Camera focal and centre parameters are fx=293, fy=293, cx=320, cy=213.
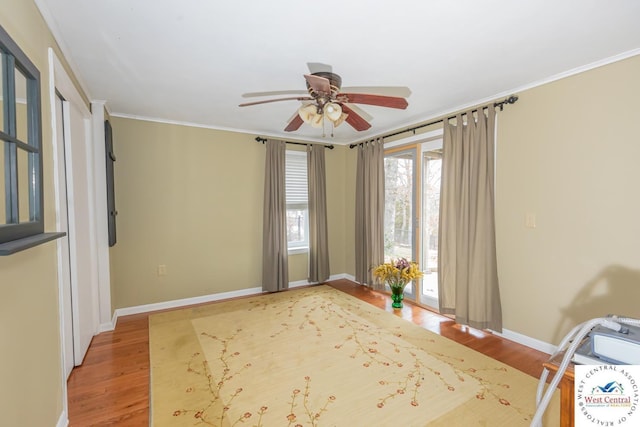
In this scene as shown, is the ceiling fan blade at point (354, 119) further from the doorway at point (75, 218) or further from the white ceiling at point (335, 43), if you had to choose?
the doorway at point (75, 218)

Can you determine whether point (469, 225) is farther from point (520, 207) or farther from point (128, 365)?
point (128, 365)

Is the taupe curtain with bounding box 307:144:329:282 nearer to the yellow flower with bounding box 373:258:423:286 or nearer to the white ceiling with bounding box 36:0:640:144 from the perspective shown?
the yellow flower with bounding box 373:258:423:286

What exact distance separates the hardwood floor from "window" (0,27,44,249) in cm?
131

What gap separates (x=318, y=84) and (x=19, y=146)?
1.50 metres

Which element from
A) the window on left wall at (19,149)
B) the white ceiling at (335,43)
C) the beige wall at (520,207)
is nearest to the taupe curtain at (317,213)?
the beige wall at (520,207)

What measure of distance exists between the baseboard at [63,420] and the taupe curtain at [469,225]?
3.30m

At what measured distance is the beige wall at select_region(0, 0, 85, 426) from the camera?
46.6 inches

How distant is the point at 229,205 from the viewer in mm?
4133

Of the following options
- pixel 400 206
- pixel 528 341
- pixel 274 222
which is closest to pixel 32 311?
pixel 274 222

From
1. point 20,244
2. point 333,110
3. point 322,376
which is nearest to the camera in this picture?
point 20,244

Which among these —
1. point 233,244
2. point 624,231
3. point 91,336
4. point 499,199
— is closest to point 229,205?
point 233,244

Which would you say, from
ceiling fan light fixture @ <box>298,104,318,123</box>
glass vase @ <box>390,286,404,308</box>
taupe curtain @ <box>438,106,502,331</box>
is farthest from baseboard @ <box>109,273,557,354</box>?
ceiling fan light fixture @ <box>298,104,318,123</box>

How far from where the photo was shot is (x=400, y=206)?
13.7ft

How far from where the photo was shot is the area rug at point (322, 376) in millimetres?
1834
